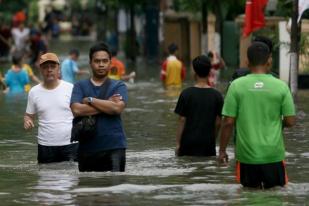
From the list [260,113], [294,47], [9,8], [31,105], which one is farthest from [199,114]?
[9,8]

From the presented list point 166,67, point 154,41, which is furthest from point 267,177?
point 154,41

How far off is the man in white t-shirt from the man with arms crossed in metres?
1.53

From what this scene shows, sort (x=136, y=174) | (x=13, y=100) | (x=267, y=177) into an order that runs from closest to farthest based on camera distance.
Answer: (x=267, y=177), (x=136, y=174), (x=13, y=100)

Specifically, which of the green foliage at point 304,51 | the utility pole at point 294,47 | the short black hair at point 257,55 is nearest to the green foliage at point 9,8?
the green foliage at point 304,51

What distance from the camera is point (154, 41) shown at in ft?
168

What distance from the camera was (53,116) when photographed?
13789 mm

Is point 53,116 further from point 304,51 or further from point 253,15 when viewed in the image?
point 304,51

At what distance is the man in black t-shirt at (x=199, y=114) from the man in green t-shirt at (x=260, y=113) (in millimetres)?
3011

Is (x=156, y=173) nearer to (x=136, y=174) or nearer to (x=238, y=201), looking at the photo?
(x=136, y=174)

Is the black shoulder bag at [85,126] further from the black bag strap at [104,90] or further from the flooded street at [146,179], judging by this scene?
the flooded street at [146,179]

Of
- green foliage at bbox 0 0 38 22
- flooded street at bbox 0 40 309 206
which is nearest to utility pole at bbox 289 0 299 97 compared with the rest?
flooded street at bbox 0 40 309 206

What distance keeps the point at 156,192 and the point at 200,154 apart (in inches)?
96.7

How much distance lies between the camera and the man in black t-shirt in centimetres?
1409

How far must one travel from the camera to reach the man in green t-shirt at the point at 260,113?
10883 millimetres
